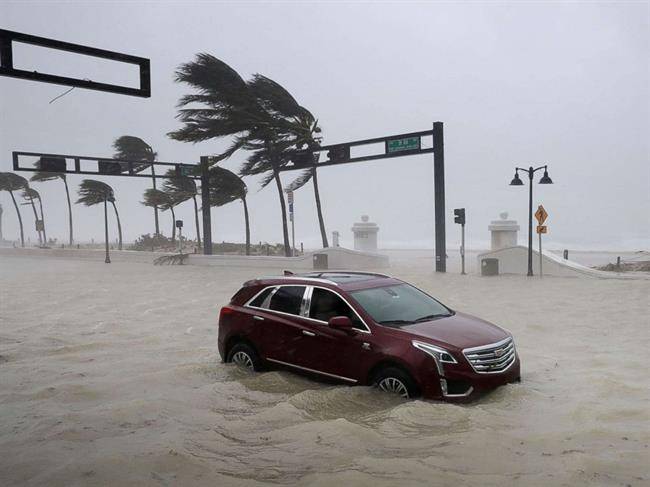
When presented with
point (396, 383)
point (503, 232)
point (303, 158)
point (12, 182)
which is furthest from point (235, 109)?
point (12, 182)

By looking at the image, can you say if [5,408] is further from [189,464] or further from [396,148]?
[396,148]

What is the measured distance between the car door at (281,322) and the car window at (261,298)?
4cm

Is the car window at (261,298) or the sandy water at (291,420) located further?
the car window at (261,298)

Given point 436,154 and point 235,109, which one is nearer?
point 436,154

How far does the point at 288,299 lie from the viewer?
26.0 feet

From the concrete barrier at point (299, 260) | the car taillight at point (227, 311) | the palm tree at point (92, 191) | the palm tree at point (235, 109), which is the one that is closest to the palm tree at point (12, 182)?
the palm tree at point (92, 191)

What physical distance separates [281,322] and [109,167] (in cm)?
3139

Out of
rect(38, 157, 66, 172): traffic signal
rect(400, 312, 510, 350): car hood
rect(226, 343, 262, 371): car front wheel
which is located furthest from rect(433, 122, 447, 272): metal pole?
rect(38, 157, 66, 172): traffic signal

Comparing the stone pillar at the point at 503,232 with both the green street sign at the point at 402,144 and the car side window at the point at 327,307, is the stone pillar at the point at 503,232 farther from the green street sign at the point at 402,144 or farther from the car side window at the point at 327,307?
the car side window at the point at 327,307

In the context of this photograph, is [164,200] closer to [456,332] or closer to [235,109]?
[235,109]

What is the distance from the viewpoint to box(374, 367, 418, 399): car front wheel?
648 centimetres

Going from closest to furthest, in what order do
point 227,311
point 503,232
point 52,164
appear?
point 227,311
point 503,232
point 52,164

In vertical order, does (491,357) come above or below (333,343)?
below

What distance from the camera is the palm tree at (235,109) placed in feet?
105
